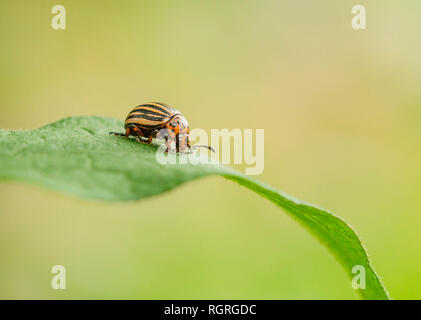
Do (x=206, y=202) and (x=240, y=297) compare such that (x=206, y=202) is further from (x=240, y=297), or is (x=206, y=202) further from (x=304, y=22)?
(x=304, y=22)

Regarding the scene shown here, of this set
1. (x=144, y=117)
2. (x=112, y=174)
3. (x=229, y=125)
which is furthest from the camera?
(x=229, y=125)

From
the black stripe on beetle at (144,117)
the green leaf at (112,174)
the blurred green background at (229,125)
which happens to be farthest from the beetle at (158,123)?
the blurred green background at (229,125)

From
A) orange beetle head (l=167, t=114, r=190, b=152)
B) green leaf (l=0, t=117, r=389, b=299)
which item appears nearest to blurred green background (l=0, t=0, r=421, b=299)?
orange beetle head (l=167, t=114, r=190, b=152)

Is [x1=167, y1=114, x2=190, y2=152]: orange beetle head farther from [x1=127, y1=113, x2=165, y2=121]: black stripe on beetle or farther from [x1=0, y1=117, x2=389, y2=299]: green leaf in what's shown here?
[x1=0, y1=117, x2=389, y2=299]: green leaf

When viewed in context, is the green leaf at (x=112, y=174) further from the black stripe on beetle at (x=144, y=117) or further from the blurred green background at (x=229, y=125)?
the blurred green background at (x=229, y=125)

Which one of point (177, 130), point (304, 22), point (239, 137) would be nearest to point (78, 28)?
point (239, 137)

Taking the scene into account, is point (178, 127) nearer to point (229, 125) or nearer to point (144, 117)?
point (144, 117)

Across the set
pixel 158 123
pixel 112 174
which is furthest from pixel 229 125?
pixel 112 174
